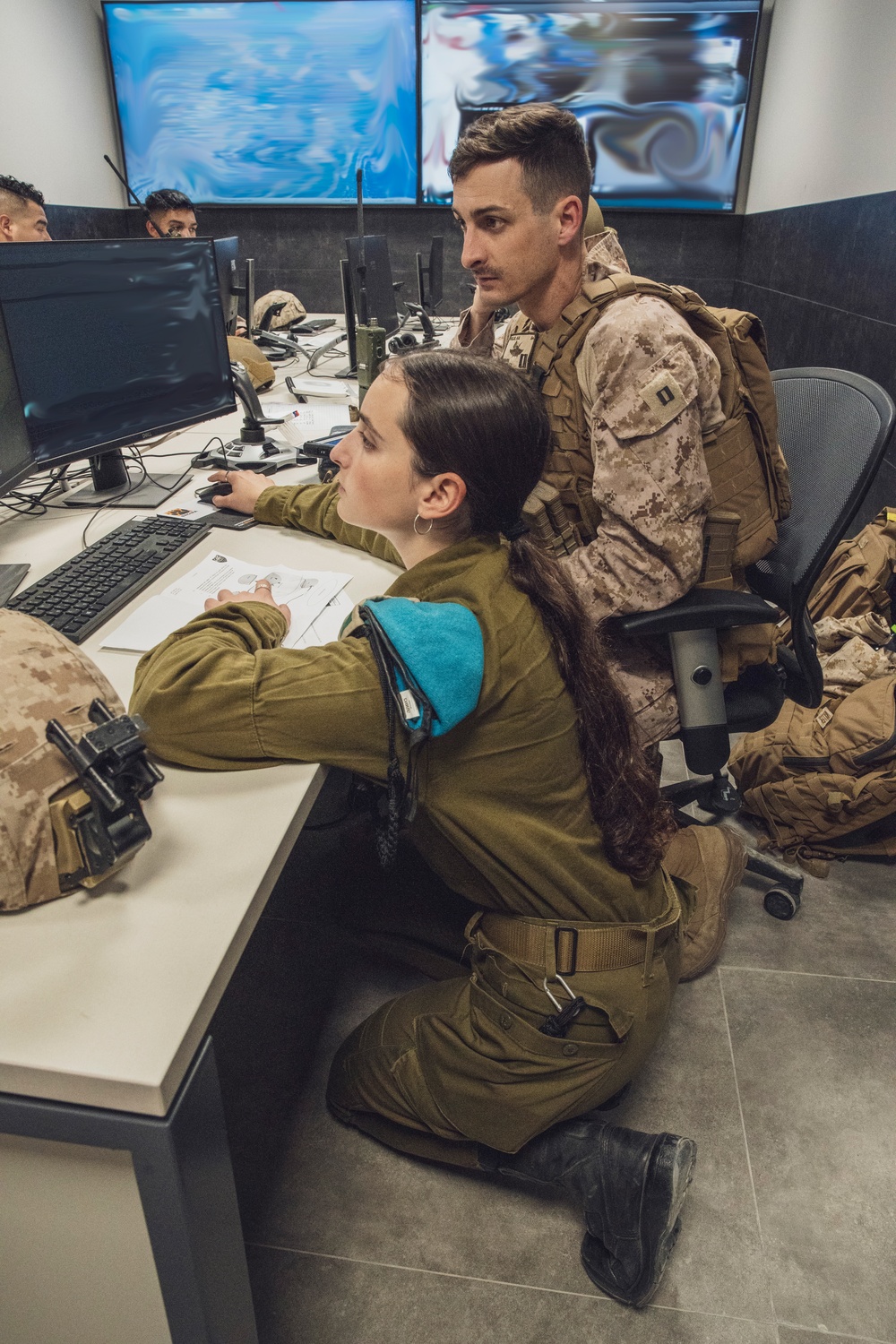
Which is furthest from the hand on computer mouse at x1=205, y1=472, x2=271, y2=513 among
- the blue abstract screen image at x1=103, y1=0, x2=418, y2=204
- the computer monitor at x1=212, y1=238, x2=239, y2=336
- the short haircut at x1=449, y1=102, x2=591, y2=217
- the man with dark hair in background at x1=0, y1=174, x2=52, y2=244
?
the blue abstract screen image at x1=103, y1=0, x2=418, y2=204

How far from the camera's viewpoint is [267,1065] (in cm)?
149

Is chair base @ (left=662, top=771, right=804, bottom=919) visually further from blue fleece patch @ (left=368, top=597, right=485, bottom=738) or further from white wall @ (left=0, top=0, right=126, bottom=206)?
white wall @ (left=0, top=0, right=126, bottom=206)

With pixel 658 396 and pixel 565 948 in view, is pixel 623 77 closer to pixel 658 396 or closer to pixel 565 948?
pixel 658 396

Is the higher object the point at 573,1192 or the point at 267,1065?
the point at 573,1192

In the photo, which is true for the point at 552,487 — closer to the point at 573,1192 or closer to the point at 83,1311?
the point at 573,1192

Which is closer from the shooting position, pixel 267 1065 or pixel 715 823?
pixel 267 1065

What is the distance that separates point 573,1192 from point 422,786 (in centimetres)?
60

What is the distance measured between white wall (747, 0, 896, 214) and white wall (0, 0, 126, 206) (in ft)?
13.3

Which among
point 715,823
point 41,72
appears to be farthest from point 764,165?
point 715,823

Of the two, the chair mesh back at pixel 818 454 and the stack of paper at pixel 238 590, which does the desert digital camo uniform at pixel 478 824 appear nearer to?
the stack of paper at pixel 238 590

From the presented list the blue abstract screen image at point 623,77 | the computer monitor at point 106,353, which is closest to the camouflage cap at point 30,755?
the computer monitor at point 106,353

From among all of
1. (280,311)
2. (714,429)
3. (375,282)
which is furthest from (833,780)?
(280,311)

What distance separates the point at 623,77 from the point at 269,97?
2173 mm

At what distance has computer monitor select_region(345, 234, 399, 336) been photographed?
2928 mm
